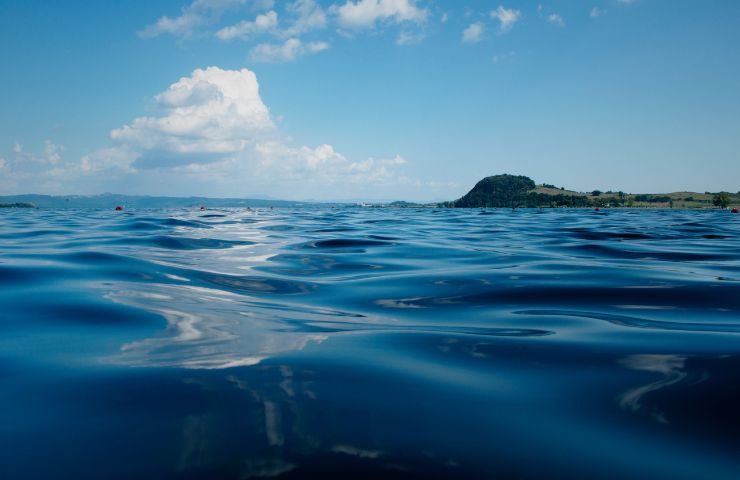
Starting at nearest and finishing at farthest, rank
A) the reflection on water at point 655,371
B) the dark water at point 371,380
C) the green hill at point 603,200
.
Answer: the dark water at point 371,380
the reflection on water at point 655,371
the green hill at point 603,200

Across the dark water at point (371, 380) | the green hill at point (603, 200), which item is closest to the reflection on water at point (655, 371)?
the dark water at point (371, 380)

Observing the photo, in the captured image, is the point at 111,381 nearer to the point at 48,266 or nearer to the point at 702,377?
the point at 702,377

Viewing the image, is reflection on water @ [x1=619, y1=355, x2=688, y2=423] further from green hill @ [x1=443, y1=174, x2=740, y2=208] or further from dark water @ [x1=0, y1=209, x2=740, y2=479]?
green hill @ [x1=443, y1=174, x2=740, y2=208]

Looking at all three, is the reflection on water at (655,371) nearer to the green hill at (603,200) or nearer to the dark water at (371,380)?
the dark water at (371,380)

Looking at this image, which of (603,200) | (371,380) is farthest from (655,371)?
(603,200)

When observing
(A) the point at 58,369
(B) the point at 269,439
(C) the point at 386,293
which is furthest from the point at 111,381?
(C) the point at 386,293

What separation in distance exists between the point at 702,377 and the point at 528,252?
8.42 m

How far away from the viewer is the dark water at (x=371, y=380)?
6.40 ft

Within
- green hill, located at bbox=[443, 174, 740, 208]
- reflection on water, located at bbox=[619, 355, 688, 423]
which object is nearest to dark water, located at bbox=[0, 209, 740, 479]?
reflection on water, located at bbox=[619, 355, 688, 423]

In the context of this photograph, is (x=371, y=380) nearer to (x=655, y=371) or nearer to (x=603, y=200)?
(x=655, y=371)

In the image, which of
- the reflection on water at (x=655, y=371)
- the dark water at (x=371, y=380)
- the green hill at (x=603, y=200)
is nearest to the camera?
the dark water at (x=371, y=380)

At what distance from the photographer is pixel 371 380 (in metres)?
2.89

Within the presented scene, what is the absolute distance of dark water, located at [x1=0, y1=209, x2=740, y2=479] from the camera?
1950 mm

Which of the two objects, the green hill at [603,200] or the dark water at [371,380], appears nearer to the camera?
the dark water at [371,380]
